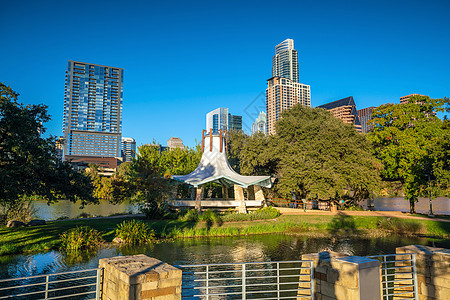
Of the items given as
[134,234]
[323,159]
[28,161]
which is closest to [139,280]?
[28,161]

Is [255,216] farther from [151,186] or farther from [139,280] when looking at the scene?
[139,280]

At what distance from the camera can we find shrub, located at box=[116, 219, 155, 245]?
20.5 meters

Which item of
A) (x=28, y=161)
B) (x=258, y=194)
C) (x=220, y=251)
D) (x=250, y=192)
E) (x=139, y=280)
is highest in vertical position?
(x=28, y=161)

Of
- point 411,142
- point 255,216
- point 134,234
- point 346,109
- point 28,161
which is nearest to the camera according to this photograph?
point 28,161

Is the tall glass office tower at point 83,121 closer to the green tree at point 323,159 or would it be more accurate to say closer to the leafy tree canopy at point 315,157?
the leafy tree canopy at point 315,157

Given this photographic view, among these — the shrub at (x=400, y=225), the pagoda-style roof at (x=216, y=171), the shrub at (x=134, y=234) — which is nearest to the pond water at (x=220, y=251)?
the shrub at (x=134, y=234)

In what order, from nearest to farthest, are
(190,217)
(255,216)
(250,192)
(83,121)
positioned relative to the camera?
(190,217) < (255,216) < (250,192) < (83,121)

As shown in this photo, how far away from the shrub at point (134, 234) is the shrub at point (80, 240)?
1.28m

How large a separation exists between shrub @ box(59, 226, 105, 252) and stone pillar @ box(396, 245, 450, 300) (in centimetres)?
1645

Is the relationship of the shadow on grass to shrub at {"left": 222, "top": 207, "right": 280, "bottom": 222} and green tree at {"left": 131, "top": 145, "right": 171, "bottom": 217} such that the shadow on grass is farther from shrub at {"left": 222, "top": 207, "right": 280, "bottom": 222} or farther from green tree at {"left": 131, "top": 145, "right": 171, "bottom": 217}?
green tree at {"left": 131, "top": 145, "right": 171, "bottom": 217}

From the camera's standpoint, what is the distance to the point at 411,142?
31.8m

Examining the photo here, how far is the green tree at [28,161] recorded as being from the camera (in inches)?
583

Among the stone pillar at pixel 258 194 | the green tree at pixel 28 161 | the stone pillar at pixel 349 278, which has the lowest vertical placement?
the stone pillar at pixel 349 278

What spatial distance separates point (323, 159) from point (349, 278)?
1104 inches
